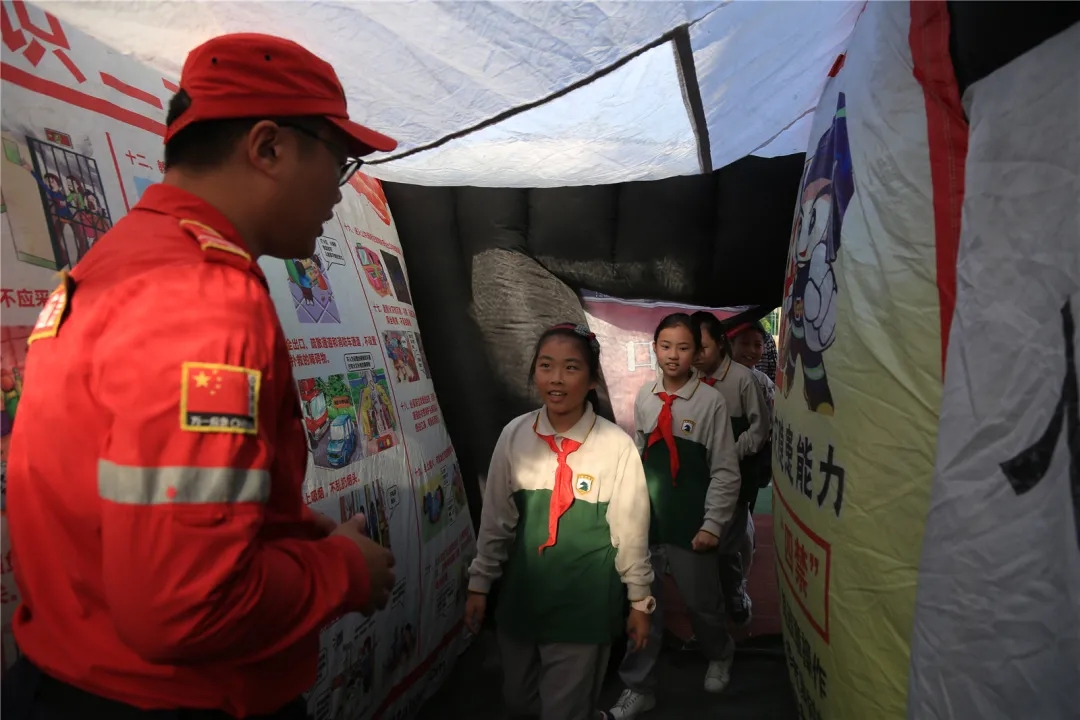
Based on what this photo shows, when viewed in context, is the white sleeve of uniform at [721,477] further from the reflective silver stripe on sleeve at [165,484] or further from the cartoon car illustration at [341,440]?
the reflective silver stripe on sleeve at [165,484]

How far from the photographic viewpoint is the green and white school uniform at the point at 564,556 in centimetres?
156

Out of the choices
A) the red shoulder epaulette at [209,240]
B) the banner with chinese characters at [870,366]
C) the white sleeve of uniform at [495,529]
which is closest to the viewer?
the red shoulder epaulette at [209,240]

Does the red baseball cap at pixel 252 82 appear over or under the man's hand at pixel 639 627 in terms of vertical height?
over

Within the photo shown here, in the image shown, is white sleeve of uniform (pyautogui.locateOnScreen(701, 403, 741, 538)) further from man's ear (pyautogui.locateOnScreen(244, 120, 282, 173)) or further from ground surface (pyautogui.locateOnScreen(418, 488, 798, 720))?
man's ear (pyautogui.locateOnScreen(244, 120, 282, 173))

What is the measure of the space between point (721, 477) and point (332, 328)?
1.27 meters

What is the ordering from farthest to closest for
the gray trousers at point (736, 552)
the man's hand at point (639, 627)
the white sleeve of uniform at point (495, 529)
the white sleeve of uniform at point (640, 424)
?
the gray trousers at point (736, 552) → the white sleeve of uniform at point (640, 424) → the white sleeve of uniform at point (495, 529) → the man's hand at point (639, 627)

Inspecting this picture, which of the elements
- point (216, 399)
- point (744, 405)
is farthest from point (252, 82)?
point (744, 405)

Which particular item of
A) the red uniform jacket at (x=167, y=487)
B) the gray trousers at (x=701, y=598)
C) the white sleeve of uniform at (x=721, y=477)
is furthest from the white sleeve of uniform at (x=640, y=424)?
the red uniform jacket at (x=167, y=487)

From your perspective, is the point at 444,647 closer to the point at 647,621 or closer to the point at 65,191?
the point at 647,621

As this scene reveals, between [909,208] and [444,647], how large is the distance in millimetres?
1798

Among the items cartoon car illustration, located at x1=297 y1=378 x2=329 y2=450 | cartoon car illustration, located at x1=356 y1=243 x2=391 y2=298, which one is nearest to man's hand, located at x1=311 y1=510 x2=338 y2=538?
cartoon car illustration, located at x1=297 y1=378 x2=329 y2=450

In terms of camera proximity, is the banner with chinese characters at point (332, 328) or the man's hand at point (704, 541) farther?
the man's hand at point (704, 541)

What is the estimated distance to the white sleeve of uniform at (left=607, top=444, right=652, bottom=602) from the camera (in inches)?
60.9

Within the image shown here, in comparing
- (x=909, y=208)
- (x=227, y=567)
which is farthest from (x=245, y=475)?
(x=909, y=208)
